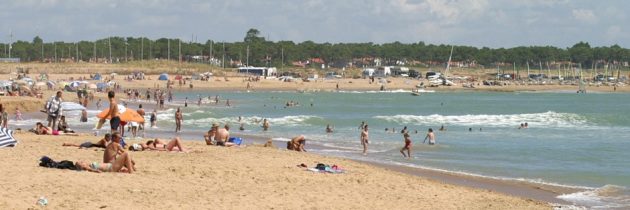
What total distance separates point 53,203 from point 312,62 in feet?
516

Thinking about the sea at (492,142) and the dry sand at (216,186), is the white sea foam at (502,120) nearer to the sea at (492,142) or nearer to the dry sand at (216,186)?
the sea at (492,142)

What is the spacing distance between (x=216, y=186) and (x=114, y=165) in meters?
1.75

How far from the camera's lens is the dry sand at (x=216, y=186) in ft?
44.1

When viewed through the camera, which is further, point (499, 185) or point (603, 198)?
point (499, 185)

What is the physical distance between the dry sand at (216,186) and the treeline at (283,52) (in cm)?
13153

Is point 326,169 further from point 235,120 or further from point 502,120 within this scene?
point 502,120

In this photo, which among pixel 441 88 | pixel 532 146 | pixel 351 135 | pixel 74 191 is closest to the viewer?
pixel 74 191

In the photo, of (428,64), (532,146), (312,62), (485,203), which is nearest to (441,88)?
(312,62)

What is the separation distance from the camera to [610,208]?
58.7 feet

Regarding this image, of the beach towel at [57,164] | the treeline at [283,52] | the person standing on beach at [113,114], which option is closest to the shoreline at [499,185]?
the person standing on beach at [113,114]

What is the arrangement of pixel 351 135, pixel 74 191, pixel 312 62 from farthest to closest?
pixel 312 62 → pixel 351 135 → pixel 74 191

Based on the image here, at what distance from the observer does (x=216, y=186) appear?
621 inches

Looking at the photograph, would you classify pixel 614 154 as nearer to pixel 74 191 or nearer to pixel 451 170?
pixel 451 170

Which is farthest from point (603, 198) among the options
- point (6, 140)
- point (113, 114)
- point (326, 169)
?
point (6, 140)
